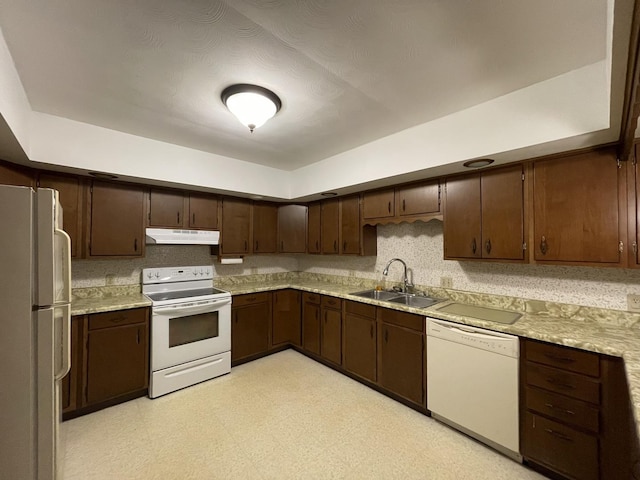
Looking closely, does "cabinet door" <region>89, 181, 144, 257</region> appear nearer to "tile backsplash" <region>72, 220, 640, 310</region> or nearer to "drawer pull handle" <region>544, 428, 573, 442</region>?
"tile backsplash" <region>72, 220, 640, 310</region>

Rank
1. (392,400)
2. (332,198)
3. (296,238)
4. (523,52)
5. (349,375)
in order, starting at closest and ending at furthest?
(523,52), (392,400), (349,375), (332,198), (296,238)

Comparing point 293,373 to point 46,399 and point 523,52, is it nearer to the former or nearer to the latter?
point 46,399

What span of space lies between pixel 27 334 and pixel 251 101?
5.40 ft

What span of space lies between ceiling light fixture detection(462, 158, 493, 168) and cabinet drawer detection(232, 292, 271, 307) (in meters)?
2.69

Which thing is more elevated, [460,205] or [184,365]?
[460,205]

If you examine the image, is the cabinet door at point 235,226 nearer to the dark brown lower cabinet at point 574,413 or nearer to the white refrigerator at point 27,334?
the white refrigerator at point 27,334

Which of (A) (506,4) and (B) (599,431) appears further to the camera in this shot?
(B) (599,431)

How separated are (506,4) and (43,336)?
237 cm

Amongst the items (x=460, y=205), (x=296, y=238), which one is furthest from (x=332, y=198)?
(x=460, y=205)

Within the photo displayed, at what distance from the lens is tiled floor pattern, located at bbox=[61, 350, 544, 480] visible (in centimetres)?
182

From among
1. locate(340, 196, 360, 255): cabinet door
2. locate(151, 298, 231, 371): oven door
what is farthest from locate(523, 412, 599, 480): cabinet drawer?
locate(151, 298, 231, 371): oven door

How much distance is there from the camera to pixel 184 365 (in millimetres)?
2859

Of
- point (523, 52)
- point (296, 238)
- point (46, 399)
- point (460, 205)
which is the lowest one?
point (46, 399)

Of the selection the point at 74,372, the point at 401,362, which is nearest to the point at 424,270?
the point at 401,362
